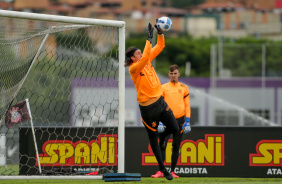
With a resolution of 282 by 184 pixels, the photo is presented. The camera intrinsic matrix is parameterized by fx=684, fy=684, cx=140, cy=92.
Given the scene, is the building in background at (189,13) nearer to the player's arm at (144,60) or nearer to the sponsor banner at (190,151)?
the sponsor banner at (190,151)

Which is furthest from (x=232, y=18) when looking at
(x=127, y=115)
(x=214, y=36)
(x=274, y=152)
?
(x=274, y=152)

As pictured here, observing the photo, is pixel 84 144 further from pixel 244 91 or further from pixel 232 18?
pixel 232 18

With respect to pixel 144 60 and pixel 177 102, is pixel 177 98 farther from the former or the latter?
pixel 144 60

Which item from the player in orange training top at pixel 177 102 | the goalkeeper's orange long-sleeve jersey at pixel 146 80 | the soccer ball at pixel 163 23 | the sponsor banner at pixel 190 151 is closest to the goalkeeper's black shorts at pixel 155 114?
the goalkeeper's orange long-sleeve jersey at pixel 146 80

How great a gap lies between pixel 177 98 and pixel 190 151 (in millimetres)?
1442

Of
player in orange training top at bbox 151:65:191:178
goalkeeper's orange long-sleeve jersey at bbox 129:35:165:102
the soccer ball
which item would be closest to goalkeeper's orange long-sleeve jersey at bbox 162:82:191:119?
player in orange training top at bbox 151:65:191:178

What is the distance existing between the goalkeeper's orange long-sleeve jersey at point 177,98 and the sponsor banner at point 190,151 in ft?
3.67

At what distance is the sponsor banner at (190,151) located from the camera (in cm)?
1169

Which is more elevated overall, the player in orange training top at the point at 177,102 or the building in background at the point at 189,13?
the building in background at the point at 189,13

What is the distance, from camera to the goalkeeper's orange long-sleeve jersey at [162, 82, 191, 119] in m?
10.7

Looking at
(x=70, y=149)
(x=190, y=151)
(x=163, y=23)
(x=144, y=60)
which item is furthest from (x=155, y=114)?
(x=70, y=149)

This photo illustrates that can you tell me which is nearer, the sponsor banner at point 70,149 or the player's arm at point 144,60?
the player's arm at point 144,60

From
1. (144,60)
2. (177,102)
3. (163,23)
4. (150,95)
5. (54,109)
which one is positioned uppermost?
(163,23)

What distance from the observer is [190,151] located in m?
11.8
